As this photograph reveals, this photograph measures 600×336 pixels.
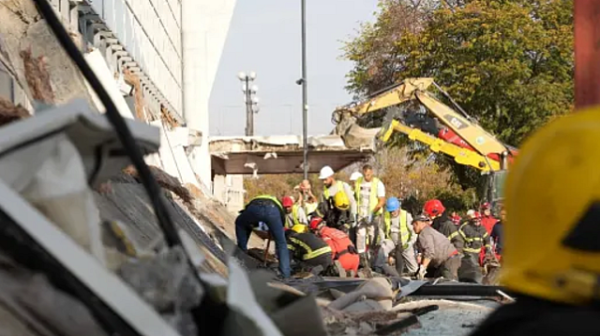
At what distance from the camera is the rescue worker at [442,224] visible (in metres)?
12.7

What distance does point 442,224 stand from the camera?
13.2 meters

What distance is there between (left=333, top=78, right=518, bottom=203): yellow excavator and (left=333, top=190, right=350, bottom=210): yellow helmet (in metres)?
4.45

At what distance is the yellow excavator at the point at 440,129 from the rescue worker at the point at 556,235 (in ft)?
50.5

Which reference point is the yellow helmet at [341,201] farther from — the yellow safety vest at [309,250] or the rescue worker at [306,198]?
the yellow safety vest at [309,250]

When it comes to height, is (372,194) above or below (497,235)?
above

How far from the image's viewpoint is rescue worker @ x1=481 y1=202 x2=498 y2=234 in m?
14.6

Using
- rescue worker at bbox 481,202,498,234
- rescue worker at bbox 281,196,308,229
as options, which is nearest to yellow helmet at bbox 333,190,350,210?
rescue worker at bbox 281,196,308,229

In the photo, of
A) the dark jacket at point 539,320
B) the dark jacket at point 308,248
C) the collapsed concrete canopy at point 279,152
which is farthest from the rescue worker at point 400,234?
the dark jacket at point 539,320

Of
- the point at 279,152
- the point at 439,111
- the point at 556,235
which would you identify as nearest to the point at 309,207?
the point at 439,111

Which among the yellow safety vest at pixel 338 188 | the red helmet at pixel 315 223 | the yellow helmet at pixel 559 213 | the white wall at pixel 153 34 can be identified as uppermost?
the white wall at pixel 153 34

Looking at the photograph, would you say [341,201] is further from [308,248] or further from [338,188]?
[308,248]

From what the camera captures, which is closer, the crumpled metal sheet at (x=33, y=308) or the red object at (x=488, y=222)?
the crumpled metal sheet at (x=33, y=308)

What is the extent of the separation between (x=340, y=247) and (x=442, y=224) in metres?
3.39

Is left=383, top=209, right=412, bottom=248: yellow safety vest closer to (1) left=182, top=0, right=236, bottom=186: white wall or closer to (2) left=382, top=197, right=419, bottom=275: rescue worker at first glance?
(2) left=382, top=197, right=419, bottom=275: rescue worker
